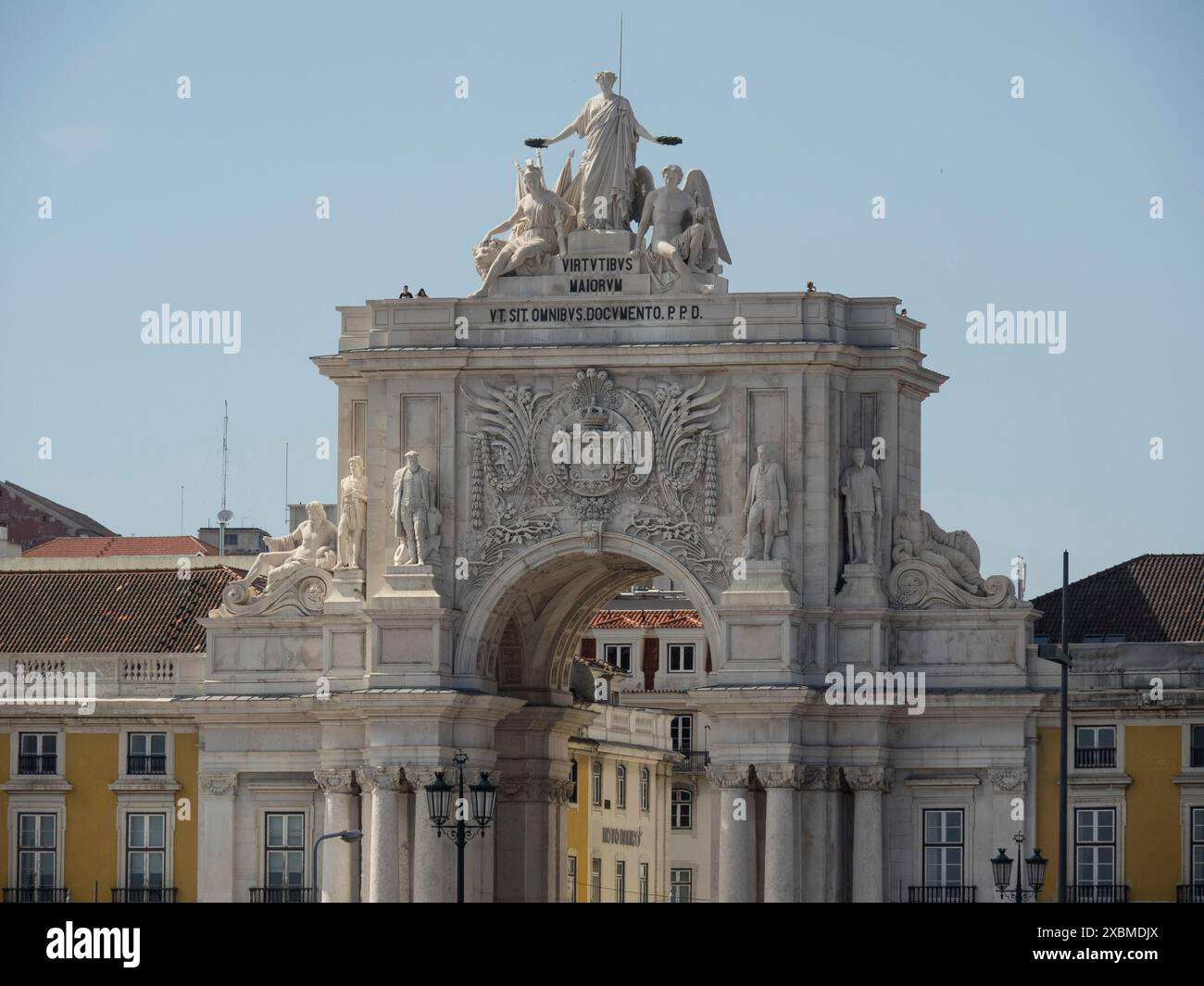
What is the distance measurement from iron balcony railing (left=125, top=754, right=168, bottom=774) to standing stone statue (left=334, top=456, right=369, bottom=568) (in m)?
5.98

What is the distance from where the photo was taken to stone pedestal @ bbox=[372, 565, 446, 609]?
8612 centimetres

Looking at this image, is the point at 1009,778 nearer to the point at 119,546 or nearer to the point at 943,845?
the point at 943,845

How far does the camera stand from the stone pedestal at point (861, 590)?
279ft

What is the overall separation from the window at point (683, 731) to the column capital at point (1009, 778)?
31.1 meters

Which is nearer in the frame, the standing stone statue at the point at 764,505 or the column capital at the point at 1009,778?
the standing stone statue at the point at 764,505

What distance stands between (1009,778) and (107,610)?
73.8 feet

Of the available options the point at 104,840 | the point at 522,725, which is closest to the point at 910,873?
the point at 522,725

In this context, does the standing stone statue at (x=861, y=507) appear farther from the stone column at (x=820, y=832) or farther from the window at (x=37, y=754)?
the window at (x=37, y=754)

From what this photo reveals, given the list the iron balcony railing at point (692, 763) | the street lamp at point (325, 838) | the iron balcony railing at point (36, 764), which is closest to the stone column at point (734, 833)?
the street lamp at point (325, 838)

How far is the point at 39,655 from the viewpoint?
9162cm

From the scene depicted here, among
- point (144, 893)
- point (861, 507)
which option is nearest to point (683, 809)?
point (144, 893)

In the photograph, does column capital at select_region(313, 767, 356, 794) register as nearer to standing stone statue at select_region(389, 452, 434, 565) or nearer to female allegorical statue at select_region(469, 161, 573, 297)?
standing stone statue at select_region(389, 452, 434, 565)

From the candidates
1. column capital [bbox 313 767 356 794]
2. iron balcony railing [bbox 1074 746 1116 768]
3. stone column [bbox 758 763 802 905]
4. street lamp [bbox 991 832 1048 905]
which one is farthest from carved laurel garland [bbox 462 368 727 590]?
street lamp [bbox 991 832 1048 905]
